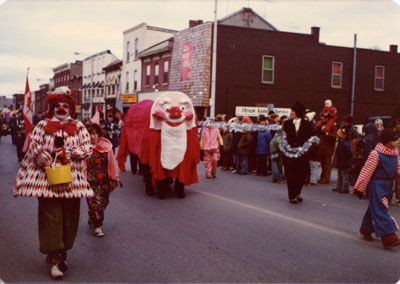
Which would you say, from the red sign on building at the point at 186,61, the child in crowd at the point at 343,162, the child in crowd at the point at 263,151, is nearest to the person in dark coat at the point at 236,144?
the child in crowd at the point at 263,151

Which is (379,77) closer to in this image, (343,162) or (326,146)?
(326,146)

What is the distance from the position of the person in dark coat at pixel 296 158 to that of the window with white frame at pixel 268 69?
2031 cm

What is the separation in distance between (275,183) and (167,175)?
13.1ft

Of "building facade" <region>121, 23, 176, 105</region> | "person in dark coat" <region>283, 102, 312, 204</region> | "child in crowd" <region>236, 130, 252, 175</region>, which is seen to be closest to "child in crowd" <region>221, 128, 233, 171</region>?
"child in crowd" <region>236, 130, 252, 175</region>

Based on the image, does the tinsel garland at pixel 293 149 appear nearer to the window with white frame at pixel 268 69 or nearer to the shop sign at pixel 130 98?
the window with white frame at pixel 268 69

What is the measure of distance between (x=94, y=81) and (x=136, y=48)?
16.0 m

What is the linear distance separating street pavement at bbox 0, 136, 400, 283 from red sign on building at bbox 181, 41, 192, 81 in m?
21.3

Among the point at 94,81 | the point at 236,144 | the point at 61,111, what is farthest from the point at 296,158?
the point at 94,81

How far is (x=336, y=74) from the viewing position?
31.9 meters

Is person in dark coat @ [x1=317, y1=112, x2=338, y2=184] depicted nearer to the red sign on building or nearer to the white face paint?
the white face paint

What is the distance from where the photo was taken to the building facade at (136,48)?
4009 cm

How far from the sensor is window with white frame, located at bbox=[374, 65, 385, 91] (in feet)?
108

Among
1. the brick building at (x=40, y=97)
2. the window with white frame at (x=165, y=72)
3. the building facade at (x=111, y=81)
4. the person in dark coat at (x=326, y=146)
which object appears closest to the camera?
the person in dark coat at (x=326, y=146)

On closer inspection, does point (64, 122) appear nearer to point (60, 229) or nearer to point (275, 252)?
point (60, 229)
